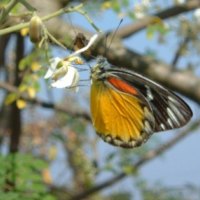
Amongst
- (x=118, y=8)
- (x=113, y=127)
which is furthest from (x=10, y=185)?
(x=118, y=8)

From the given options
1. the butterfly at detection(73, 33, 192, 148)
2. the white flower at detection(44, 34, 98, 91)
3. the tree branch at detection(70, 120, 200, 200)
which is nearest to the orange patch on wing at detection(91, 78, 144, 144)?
the butterfly at detection(73, 33, 192, 148)

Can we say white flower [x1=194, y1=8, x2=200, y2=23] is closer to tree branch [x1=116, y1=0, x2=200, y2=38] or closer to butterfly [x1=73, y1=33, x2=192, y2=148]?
tree branch [x1=116, y1=0, x2=200, y2=38]

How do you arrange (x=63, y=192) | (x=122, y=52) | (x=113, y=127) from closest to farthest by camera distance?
1. (x=113, y=127)
2. (x=122, y=52)
3. (x=63, y=192)

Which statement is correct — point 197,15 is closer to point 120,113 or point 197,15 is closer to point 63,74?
point 120,113

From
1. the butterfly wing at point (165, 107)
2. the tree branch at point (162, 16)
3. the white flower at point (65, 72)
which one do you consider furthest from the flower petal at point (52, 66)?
the tree branch at point (162, 16)

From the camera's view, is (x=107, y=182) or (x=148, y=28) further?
(x=107, y=182)

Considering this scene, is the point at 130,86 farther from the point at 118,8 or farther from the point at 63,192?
the point at 63,192

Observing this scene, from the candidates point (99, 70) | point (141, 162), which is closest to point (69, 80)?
point (99, 70)
